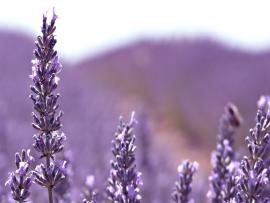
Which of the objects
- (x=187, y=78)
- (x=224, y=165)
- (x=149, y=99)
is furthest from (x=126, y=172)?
(x=149, y=99)

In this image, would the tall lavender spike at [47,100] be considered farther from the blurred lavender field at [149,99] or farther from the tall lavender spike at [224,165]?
the blurred lavender field at [149,99]

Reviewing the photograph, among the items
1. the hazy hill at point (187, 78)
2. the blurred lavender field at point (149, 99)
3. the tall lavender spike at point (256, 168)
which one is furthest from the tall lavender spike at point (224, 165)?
the hazy hill at point (187, 78)

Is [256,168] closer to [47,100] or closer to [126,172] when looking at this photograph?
[126,172]

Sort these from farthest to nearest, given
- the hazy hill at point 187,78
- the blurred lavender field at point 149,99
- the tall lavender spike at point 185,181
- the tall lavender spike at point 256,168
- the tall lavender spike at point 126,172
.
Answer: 1. the hazy hill at point 187,78
2. the blurred lavender field at point 149,99
3. the tall lavender spike at point 185,181
4. the tall lavender spike at point 126,172
5. the tall lavender spike at point 256,168

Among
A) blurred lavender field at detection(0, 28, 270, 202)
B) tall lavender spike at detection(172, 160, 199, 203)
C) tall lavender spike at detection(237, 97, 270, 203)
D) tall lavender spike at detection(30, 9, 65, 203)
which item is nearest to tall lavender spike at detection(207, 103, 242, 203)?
tall lavender spike at detection(172, 160, 199, 203)

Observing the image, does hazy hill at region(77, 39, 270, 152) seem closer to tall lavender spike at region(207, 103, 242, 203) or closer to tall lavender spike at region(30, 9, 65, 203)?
tall lavender spike at region(207, 103, 242, 203)

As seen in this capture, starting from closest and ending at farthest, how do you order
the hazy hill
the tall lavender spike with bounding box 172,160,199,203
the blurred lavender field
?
1. the tall lavender spike with bounding box 172,160,199,203
2. the blurred lavender field
3. the hazy hill

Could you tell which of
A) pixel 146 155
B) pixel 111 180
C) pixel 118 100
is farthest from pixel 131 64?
pixel 111 180
